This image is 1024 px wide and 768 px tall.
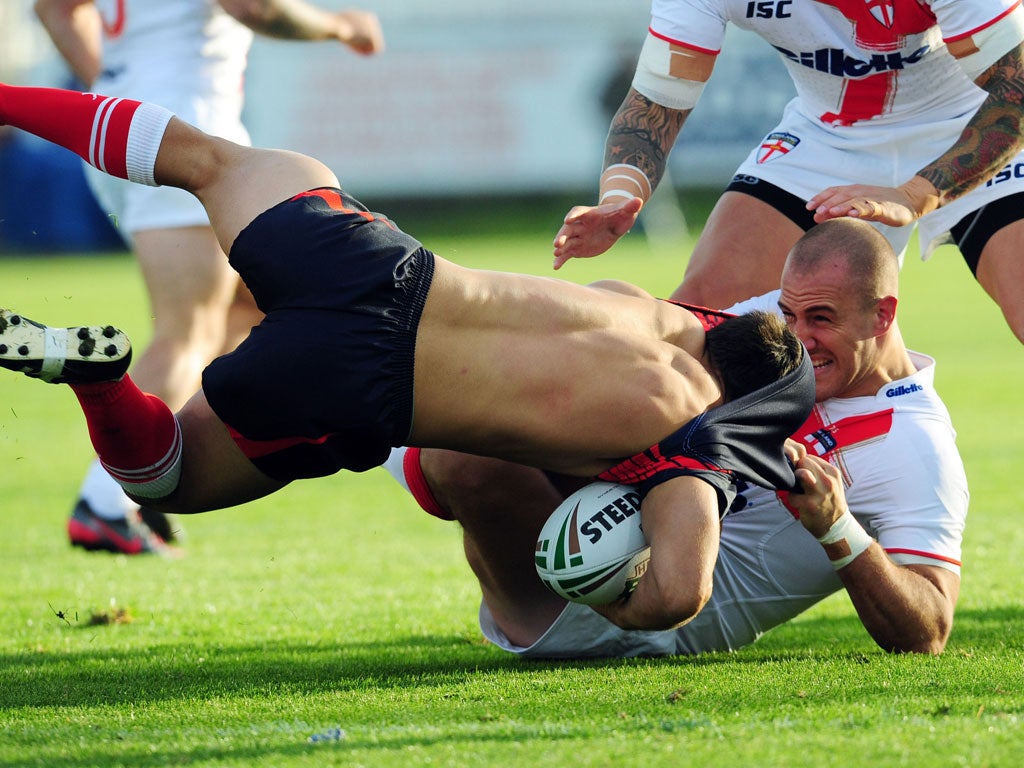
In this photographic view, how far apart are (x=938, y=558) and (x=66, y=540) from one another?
398 cm

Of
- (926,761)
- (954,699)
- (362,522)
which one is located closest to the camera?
(926,761)

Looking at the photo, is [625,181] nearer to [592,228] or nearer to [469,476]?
[592,228]

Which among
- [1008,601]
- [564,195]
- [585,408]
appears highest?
[585,408]

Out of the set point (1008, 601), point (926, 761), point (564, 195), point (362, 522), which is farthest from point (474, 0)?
point (926, 761)

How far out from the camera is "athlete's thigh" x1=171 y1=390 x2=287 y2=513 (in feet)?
13.2

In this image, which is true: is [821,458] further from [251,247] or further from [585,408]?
[251,247]

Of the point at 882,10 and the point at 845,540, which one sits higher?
the point at 882,10

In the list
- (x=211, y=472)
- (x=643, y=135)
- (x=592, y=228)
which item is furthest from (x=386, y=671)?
(x=643, y=135)

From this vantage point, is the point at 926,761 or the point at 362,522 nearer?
the point at 926,761

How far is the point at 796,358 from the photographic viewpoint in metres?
3.93

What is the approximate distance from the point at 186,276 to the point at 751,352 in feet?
10.7

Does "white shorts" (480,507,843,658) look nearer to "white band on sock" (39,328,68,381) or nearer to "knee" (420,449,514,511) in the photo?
"knee" (420,449,514,511)

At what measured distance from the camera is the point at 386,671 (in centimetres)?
407

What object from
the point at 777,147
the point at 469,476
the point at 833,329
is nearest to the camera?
the point at 469,476
